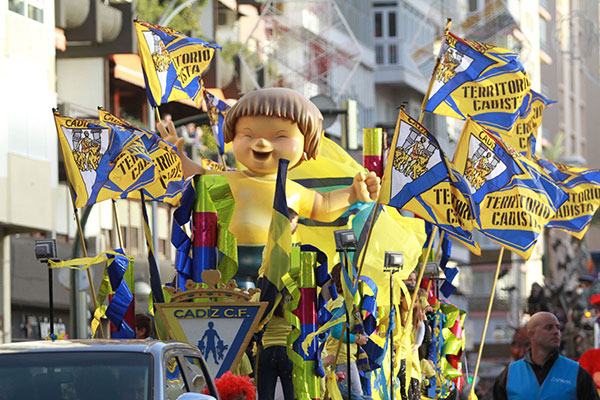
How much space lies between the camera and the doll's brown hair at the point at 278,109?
14531 mm

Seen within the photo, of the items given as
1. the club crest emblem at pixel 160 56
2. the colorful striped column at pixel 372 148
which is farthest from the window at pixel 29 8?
the colorful striped column at pixel 372 148

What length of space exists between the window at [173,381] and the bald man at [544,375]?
3.14 m

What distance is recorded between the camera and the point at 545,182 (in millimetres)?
18016

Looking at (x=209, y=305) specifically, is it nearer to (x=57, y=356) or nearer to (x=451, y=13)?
(x=57, y=356)

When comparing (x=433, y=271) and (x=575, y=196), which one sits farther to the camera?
(x=575, y=196)

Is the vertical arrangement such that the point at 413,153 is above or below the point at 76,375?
above

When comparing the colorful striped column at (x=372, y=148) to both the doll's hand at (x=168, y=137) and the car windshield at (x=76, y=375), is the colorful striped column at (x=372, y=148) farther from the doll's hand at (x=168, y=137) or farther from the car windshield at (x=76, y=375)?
the car windshield at (x=76, y=375)

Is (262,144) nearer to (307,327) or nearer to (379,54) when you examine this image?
(307,327)

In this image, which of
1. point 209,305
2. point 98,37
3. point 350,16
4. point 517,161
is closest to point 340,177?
point 517,161

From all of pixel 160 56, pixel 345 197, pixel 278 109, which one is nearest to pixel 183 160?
pixel 278 109

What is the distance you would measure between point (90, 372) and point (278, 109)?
6.31 meters

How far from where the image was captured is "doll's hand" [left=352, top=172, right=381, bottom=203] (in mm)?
15133

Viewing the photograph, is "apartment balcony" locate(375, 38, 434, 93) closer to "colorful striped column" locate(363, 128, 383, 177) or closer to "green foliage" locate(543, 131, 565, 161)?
"green foliage" locate(543, 131, 565, 161)

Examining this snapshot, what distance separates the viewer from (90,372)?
28.0 feet
